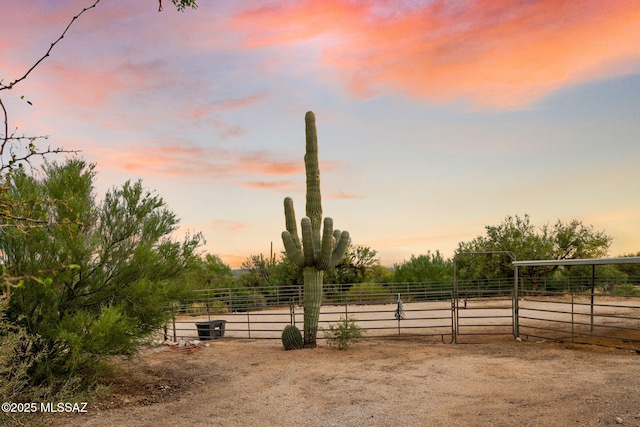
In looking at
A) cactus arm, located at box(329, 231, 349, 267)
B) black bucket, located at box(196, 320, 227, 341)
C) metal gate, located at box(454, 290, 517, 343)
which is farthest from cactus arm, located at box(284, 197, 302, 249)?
metal gate, located at box(454, 290, 517, 343)

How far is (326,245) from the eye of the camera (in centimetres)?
1352

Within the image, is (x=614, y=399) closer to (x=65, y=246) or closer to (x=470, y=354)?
(x=470, y=354)

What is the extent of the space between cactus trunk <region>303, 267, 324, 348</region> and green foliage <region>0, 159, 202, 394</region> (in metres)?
3.94

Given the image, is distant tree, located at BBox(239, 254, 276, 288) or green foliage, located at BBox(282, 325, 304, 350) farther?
distant tree, located at BBox(239, 254, 276, 288)

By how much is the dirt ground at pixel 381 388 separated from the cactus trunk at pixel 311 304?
26.2 inches

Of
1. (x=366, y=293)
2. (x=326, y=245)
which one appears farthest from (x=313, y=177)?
(x=366, y=293)

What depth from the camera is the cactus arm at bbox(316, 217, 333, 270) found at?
44.3 ft

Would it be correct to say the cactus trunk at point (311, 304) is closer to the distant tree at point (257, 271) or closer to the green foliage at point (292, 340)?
the green foliage at point (292, 340)

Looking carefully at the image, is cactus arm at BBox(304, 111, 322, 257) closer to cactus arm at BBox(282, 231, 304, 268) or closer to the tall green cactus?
the tall green cactus

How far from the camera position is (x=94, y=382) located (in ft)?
28.9

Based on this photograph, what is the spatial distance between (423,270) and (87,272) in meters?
25.0

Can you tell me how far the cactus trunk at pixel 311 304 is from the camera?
13.4m

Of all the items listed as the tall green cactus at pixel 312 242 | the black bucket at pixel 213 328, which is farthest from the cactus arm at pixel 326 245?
the black bucket at pixel 213 328

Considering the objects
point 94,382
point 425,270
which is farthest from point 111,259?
point 425,270
